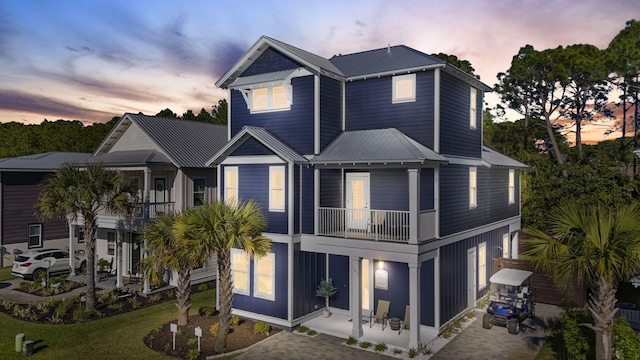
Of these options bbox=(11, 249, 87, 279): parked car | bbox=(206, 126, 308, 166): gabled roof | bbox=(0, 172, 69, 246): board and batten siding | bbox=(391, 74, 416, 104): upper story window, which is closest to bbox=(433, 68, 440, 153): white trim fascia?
bbox=(391, 74, 416, 104): upper story window

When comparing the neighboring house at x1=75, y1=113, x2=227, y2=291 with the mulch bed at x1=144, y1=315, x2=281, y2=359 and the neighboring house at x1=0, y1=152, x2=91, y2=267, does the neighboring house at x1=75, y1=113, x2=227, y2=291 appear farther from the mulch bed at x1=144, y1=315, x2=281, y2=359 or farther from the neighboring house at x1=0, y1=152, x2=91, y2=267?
the mulch bed at x1=144, y1=315, x2=281, y2=359

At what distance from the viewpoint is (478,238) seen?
→ 2002 cm

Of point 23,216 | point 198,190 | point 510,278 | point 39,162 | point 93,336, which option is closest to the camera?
point 93,336

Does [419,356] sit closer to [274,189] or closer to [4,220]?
[274,189]

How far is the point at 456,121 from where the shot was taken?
18078mm

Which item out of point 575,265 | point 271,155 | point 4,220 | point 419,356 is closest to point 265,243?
point 271,155

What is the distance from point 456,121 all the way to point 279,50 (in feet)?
26.2

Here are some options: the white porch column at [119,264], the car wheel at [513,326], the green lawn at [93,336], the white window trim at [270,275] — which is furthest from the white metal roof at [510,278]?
the white porch column at [119,264]

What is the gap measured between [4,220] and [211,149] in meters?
14.6

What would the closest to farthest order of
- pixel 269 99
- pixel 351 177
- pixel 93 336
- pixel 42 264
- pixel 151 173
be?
pixel 93 336
pixel 351 177
pixel 269 99
pixel 42 264
pixel 151 173

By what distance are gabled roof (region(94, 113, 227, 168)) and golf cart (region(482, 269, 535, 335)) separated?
16.1 metres

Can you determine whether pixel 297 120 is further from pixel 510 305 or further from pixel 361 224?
pixel 510 305

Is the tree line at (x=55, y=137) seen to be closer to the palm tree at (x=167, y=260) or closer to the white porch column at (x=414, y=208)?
the palm tree at (x=167, y=260)

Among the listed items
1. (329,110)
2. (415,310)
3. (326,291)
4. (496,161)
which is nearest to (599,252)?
(415,310)
